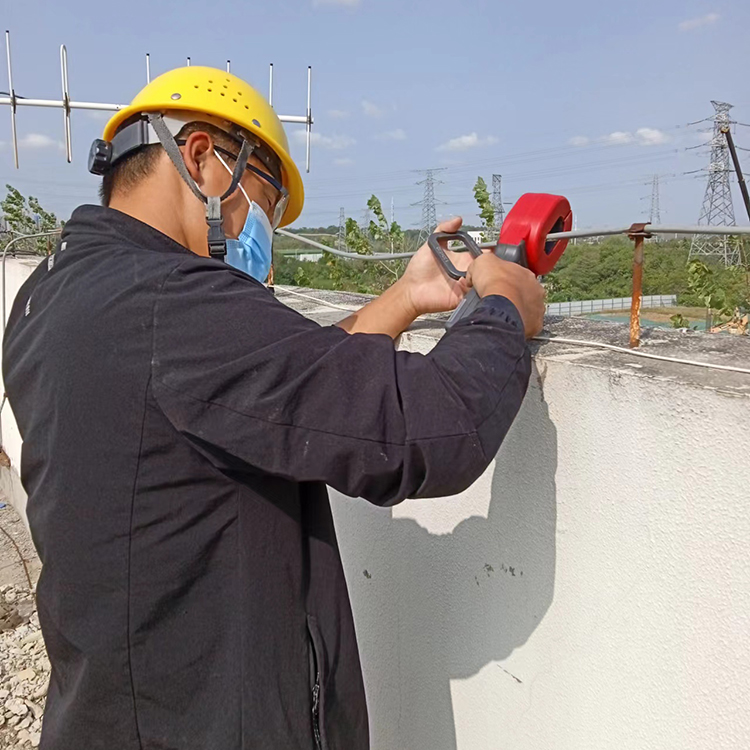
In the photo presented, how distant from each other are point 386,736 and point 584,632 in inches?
37.5

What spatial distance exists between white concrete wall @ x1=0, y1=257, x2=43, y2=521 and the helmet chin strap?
433cm

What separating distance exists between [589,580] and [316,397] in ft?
2.35

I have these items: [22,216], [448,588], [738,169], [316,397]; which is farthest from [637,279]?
[22,216]

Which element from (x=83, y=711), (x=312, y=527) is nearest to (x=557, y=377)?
(x=312, y=527)

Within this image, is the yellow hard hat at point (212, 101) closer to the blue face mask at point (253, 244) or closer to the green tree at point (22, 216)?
the blue face mask at point (253, 244)

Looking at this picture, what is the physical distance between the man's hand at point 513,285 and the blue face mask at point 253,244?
58 centimetres

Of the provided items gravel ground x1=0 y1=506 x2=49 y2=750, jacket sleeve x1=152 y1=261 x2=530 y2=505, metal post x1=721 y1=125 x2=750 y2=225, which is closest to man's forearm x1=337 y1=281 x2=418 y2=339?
jacket sleeve x1=152 y1=261 x2=530 y2=505

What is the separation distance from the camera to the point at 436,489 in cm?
107

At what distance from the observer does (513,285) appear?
128 centimetres

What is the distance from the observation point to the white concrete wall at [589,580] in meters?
1.10

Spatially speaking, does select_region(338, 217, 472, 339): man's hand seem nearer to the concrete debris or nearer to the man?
the man

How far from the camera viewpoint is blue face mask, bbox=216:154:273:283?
5.31 feet

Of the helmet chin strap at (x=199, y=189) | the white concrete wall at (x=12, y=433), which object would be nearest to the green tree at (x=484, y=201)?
the white concrete wall at (x=12, y=433)

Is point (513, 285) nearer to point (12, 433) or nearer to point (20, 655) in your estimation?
point (20, 655)
